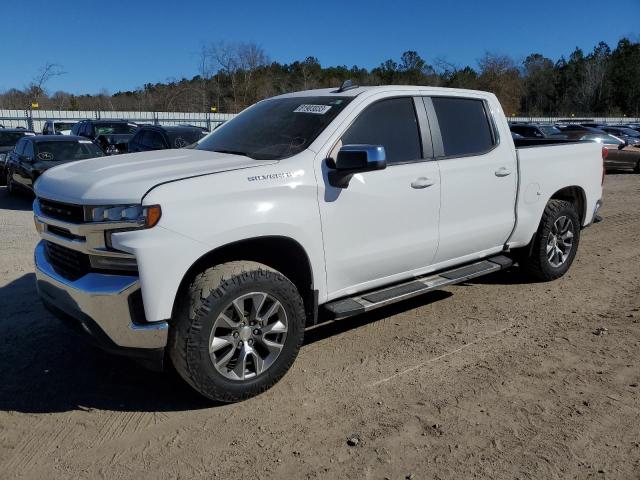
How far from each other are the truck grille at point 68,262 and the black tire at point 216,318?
0.66 metres

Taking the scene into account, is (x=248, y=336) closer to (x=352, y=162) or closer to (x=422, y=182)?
(x=352, y=162)

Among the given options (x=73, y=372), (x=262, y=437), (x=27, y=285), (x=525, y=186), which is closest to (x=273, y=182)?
(x=262, y=437)

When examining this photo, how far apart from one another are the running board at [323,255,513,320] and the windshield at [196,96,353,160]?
3.71 ft

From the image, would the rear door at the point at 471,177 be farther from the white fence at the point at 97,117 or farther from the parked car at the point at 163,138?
the white fence at the point at 97,117

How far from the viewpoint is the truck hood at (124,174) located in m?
3.17

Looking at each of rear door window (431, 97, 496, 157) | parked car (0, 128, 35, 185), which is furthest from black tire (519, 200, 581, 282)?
parked car (0, 128, 35, 185)

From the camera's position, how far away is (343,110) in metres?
4.07

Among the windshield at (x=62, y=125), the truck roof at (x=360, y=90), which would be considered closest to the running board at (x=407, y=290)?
the truck roof at (x=360, y=90)

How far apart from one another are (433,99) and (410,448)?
2.90 m

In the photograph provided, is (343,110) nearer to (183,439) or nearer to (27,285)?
(183,439)

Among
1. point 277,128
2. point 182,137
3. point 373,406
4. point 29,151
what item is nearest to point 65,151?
point 29,151

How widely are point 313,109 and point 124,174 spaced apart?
5.01 feet

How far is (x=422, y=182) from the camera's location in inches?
170

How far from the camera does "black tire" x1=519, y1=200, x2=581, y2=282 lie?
5656 millimetres
